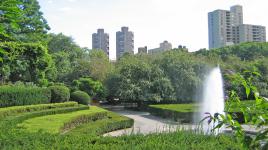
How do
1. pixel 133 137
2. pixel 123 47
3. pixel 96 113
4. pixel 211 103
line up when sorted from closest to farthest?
1. pixel 133 137
2. pixel 96 113
3. pixel 211 103
4. pixel 123 47

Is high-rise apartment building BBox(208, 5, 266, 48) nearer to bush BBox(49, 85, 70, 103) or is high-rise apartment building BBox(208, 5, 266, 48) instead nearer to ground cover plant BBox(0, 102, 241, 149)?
bush BBox(49, 85, 70, 103)

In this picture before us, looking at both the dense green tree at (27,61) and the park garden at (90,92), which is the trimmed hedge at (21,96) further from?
the dense green tree at (27,61)

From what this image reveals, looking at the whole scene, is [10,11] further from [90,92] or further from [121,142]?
[90,92]

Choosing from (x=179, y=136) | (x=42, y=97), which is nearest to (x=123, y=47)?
(x=42, y=97)

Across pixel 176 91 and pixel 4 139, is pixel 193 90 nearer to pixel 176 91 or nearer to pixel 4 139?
pixel 176 91

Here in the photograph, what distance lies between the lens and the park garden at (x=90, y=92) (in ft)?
18.2

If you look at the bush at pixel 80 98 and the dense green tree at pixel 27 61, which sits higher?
the dense green tree at pixel 27 61

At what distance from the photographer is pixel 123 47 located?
10931 cm

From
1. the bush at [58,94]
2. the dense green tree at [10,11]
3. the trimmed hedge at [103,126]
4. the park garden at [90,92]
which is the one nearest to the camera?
the dense green tree at [10,11]

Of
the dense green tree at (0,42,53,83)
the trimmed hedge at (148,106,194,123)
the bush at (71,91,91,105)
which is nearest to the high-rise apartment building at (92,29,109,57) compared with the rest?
the dense green tree at (0,42,53,83)

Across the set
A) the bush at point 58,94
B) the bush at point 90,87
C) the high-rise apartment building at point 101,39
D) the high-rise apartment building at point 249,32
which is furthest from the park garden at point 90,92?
the high-rise apartment building at point 101,39

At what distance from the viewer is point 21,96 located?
20141 mm

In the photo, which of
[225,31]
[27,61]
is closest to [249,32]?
[225,31]

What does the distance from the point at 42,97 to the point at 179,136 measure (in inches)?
677
